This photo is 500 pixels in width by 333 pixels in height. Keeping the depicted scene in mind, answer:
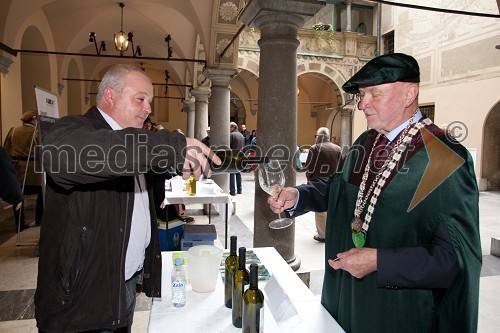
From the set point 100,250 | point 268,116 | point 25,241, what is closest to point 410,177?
point 100,250

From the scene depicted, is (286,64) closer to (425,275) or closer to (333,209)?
(333,209)

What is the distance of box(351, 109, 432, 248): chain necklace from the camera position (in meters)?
1.66

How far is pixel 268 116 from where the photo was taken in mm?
4168

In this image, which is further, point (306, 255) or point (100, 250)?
point (306, 255)

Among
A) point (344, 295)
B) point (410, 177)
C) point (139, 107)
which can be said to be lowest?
point (344, 295)

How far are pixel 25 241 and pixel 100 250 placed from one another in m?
4.98

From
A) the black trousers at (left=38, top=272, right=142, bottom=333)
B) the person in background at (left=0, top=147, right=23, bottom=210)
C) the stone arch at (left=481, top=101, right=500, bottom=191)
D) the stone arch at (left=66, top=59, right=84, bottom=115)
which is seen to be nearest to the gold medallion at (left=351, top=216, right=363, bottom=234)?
the black trousers at (left=38, top=272, right=142, bottom=333)

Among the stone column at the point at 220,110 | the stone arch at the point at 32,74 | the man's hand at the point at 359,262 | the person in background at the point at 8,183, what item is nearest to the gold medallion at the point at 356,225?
the man's hand at the point at 359,262

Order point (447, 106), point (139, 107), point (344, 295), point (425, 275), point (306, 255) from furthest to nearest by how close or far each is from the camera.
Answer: point (447, 106), point (306, 255), point (139, 107), point (344, 295), point (425, 275)

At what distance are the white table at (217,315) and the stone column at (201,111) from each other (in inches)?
403

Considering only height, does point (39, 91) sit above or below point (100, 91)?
above

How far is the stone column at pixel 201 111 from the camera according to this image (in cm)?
1210

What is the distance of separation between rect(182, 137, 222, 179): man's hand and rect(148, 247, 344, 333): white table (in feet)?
2.26

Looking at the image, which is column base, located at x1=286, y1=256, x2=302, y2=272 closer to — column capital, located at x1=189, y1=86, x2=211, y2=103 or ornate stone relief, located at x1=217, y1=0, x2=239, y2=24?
ornate stone relief, located at x1=217, y1=0, x2=239, y2=24
